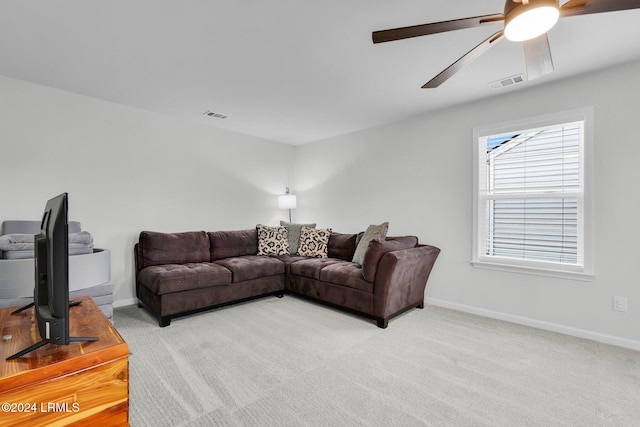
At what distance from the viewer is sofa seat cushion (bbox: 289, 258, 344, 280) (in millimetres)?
3807

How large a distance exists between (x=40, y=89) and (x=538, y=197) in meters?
5.17

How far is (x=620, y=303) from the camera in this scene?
2.71m

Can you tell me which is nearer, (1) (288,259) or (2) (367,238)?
(2) (367,238)

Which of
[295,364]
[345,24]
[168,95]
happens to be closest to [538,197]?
[345,24]

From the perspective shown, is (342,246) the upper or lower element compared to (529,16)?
lower

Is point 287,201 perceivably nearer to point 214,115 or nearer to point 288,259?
point 288,259

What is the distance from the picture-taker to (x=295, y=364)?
7.63ft

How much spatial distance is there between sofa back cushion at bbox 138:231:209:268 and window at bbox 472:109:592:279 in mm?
3348

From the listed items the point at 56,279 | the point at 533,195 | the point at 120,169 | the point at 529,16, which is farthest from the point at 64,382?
the point at 533,195

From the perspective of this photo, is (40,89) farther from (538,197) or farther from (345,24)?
(538,197)

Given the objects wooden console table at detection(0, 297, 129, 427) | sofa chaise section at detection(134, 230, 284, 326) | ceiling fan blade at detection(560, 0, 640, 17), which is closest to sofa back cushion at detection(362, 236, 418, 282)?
sofa chaise section at detection(134, 230, 284, 326)

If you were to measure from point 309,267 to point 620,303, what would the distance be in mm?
2975

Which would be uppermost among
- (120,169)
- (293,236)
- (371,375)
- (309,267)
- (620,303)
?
(120,169)

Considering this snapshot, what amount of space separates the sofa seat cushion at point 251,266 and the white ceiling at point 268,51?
1.91 m
